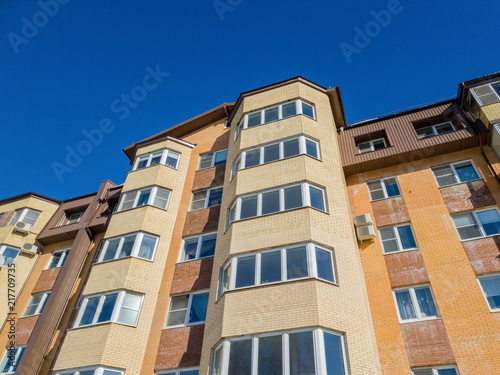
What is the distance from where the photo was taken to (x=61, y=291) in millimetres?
18250

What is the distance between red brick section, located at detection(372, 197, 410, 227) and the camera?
52.5 feet

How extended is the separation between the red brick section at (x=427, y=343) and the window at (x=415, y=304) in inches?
13.8

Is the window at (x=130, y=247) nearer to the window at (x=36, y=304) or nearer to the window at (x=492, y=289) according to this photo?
the window at (x=36, y=304)

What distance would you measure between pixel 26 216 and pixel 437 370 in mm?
25997

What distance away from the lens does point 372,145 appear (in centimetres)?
2012

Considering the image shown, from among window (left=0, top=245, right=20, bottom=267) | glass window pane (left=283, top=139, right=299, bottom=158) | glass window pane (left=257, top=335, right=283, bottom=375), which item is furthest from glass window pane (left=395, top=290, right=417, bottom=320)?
window (left=0, top=245, right=20, bottom=267)

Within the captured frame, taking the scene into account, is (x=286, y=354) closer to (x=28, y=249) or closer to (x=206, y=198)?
(x=206, y=198)

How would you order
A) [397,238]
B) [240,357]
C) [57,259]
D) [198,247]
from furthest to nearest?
[57,259] < [198,247] < [397,238] < [240,357]

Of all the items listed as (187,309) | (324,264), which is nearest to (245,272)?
(324,264)

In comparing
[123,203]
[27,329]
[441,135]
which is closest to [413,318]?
[441,135]

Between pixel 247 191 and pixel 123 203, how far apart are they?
791 centimetres

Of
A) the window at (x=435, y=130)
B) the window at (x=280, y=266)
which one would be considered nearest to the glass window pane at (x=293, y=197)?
the window at (x=280, y=266)

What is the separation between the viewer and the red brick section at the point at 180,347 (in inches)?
527

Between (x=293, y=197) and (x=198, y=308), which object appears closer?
(x=293, y=197)
